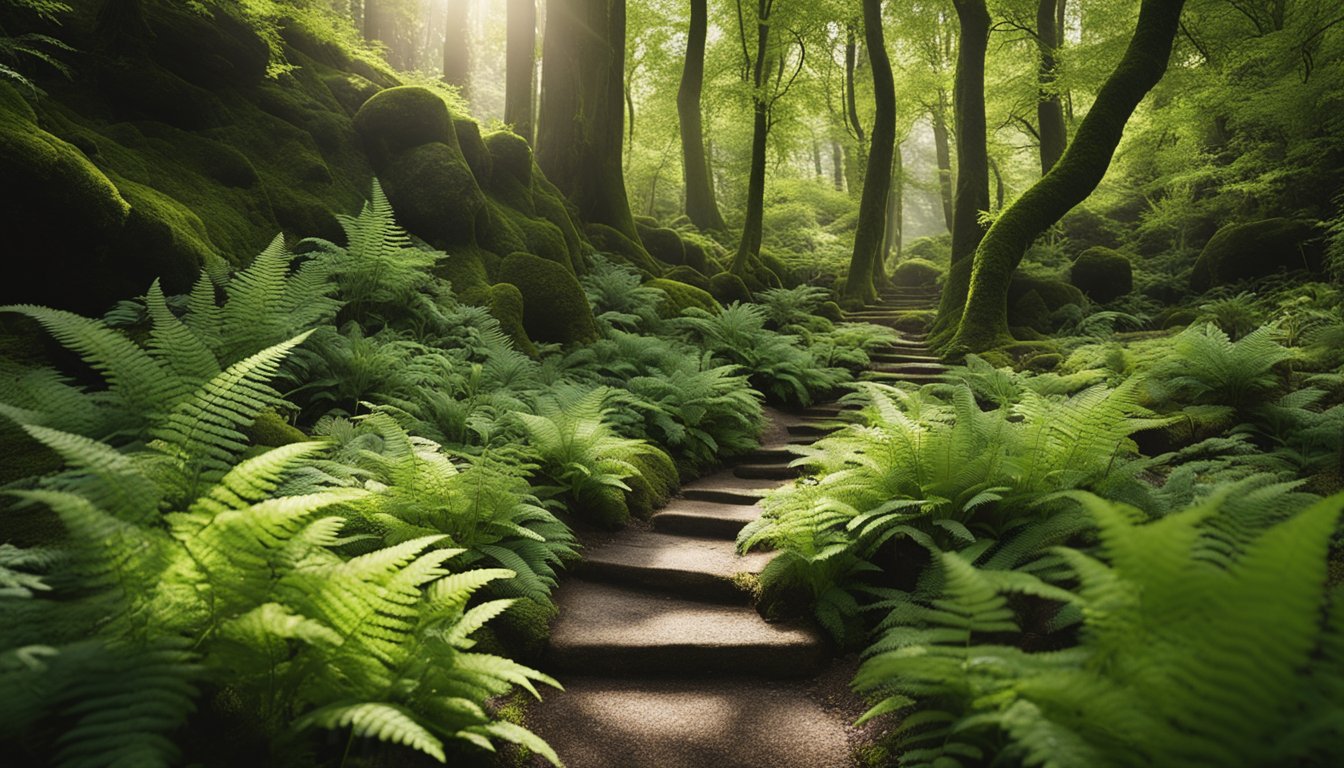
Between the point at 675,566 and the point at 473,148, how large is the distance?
804 cm

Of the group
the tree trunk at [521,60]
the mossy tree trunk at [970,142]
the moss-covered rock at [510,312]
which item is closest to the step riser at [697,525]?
the moss-covered rock at [510,312]

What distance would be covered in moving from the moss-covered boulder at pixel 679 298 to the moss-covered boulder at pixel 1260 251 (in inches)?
438

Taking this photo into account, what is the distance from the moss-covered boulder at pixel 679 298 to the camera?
10.6 metres

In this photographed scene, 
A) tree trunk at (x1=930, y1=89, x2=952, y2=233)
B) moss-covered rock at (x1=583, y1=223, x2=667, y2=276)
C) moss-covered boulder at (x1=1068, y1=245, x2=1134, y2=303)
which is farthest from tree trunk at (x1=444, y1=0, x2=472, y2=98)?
tree trunk at (x1=930, y1=89, x2=952, y2=233)

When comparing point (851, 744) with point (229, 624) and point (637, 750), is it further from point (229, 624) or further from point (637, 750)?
point (229, 624)

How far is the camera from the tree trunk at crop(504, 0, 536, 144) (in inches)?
552

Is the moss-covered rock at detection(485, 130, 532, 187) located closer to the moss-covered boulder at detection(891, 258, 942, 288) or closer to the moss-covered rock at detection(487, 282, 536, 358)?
the moss-covered rock at detection(487, 282, 536, 358)

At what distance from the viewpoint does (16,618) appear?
192 cm

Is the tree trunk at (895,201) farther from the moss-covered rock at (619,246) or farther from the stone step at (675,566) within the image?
the stone step at (675,566)

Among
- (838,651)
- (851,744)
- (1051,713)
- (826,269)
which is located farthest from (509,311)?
(826,269)

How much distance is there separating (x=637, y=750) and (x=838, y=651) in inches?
49.8

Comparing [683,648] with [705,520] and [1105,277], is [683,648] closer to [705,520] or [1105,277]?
[705,520]

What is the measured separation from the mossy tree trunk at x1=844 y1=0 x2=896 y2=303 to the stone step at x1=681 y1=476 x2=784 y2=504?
11.6 metres

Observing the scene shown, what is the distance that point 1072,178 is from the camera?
9.84m
